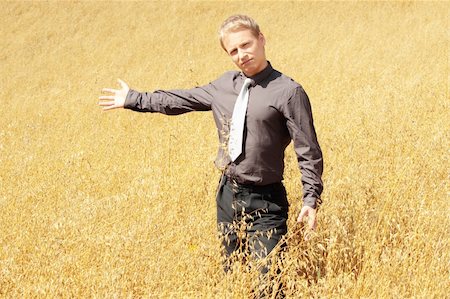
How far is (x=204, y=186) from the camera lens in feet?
11.8

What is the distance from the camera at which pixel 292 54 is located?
1212 cm

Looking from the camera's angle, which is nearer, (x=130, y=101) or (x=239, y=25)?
(x=239, y=25)

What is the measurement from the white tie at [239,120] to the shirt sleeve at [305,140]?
20 centimetres

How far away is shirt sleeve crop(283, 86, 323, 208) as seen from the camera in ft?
7.24

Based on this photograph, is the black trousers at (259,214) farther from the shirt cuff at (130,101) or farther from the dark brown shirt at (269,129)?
the shirt cuff at (130,101)

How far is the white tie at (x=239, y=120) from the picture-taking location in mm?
2271

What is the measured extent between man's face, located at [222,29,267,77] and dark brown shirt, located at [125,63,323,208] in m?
0.04

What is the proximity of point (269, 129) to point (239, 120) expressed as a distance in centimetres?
15

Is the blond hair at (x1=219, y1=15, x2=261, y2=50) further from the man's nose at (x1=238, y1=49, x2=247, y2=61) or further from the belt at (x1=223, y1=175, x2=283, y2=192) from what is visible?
the belt at (x1=223, y1=175, x2=283, y2=192)

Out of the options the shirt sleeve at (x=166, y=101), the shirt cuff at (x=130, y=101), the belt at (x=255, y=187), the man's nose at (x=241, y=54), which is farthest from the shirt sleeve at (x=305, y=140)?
the shirt cuff at (x=130, y=101)

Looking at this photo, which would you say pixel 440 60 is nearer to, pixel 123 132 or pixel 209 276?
pixel 123 132

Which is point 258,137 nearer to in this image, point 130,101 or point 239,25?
point 239,25

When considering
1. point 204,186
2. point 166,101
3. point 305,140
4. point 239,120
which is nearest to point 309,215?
point 305,140

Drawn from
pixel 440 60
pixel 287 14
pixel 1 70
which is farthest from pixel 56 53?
pixel 440 60
